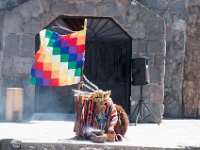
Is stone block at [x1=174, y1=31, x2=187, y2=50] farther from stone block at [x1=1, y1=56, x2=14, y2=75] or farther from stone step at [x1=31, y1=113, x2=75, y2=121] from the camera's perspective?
stone block at [x1=1, y1=56, x2=14, y2=75]

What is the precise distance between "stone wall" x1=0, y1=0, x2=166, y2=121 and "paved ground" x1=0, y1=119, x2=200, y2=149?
945 millimetres

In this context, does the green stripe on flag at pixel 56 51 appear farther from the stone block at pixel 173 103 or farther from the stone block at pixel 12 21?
the stone block at pixel 173 103

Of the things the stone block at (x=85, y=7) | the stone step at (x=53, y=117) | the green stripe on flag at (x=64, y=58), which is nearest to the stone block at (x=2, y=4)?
the stone block at (x=85, y=7)

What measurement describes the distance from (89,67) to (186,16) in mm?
2983

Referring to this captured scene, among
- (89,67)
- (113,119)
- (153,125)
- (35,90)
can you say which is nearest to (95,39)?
(89,67)

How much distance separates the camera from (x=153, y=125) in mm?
10305

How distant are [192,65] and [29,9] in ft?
15.0

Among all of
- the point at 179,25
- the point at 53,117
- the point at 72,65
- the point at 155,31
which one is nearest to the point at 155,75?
the point at 155,31

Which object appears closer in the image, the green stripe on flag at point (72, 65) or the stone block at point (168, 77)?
the green stripe on flag at point (72, 65)

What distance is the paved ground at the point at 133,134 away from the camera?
23.9 ft

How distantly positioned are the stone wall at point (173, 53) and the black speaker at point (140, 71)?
1885 mm

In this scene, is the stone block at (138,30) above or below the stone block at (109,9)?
below

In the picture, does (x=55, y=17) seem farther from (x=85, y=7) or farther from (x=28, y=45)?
(x=28, y=45)

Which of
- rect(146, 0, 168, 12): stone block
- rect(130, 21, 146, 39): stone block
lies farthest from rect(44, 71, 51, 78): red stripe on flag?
rect(146, 0, 168, 12): stone block
